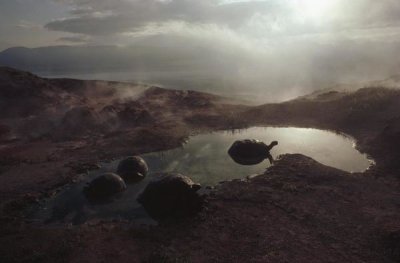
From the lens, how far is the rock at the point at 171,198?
21.4 metres

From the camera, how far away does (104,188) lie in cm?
2469

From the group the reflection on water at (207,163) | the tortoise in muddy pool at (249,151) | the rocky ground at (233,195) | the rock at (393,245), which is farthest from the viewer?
the tortoise in muddy pool at (249,151)

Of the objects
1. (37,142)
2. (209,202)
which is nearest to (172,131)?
(37,142)

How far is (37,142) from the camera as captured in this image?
129 feet

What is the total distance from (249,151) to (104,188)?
41.0 feet

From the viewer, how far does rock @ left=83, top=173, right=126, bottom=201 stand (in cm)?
2452

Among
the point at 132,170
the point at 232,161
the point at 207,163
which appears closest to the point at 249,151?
the point at 232,161

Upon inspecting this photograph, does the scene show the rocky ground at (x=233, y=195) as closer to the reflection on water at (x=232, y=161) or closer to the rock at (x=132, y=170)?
the reflection on water at (x=232, y=161)

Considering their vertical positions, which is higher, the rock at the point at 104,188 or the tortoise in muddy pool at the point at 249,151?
the tortoise in muddy pool at the point at 249,151

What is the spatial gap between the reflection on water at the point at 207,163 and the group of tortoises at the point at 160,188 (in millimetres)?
601

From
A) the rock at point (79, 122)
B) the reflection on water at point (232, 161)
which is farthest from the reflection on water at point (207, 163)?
the rock at point (79, 122)

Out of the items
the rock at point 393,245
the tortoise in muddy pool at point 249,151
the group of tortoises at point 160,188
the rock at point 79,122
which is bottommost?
the rock at point 393,245

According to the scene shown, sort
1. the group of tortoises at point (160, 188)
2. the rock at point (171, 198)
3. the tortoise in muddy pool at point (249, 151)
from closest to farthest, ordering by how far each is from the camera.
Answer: the rock at point (171, 198)
the group of tortoises at point (160, 188)
the tortoise in muddy pool at point (249, 151)

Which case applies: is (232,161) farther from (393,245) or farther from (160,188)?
(393,245)
